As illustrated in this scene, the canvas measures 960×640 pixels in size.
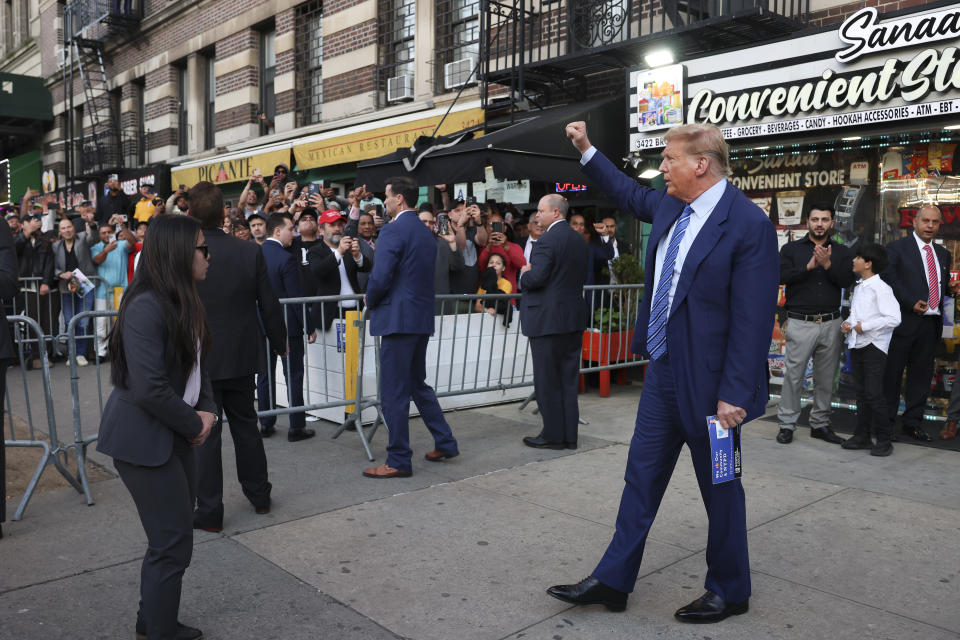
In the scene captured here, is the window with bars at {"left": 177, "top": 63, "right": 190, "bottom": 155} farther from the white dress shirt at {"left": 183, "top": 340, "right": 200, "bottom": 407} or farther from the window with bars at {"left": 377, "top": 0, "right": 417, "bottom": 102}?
the white dress shirt at {"left": 183, "top": 340, "right": 200, "bottom": 407}

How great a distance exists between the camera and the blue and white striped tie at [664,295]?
3.43m

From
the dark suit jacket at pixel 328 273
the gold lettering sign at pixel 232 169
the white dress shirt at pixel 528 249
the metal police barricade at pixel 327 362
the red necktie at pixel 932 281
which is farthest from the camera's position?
the gold lettering sign at pixel 232 169

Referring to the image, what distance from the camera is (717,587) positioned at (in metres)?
3.52

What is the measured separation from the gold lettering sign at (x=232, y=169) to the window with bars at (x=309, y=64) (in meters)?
1.15

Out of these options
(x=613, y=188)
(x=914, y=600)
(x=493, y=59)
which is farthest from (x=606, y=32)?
(x=914, y=600)

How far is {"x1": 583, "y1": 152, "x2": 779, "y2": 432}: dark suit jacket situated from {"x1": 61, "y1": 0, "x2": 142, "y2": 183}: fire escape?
18744 millimetres

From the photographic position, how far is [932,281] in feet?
22.9

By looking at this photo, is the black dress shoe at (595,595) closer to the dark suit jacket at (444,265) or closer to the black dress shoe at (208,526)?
the black dress shoe at (208,526)

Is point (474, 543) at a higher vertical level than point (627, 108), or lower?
lower

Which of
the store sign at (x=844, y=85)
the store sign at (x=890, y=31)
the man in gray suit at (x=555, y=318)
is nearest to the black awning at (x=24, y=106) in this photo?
the store sign at (x=844, y=85)

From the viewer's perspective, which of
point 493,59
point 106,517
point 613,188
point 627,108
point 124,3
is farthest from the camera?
point 124,3

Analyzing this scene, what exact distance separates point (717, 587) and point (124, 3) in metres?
19.7

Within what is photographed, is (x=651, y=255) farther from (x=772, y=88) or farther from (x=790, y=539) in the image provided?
(x=772, y=88)

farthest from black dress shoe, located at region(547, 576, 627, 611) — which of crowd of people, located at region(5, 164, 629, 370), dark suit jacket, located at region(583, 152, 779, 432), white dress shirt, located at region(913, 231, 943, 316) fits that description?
white dress shirt, located at region(913, 231, 943, 316)
